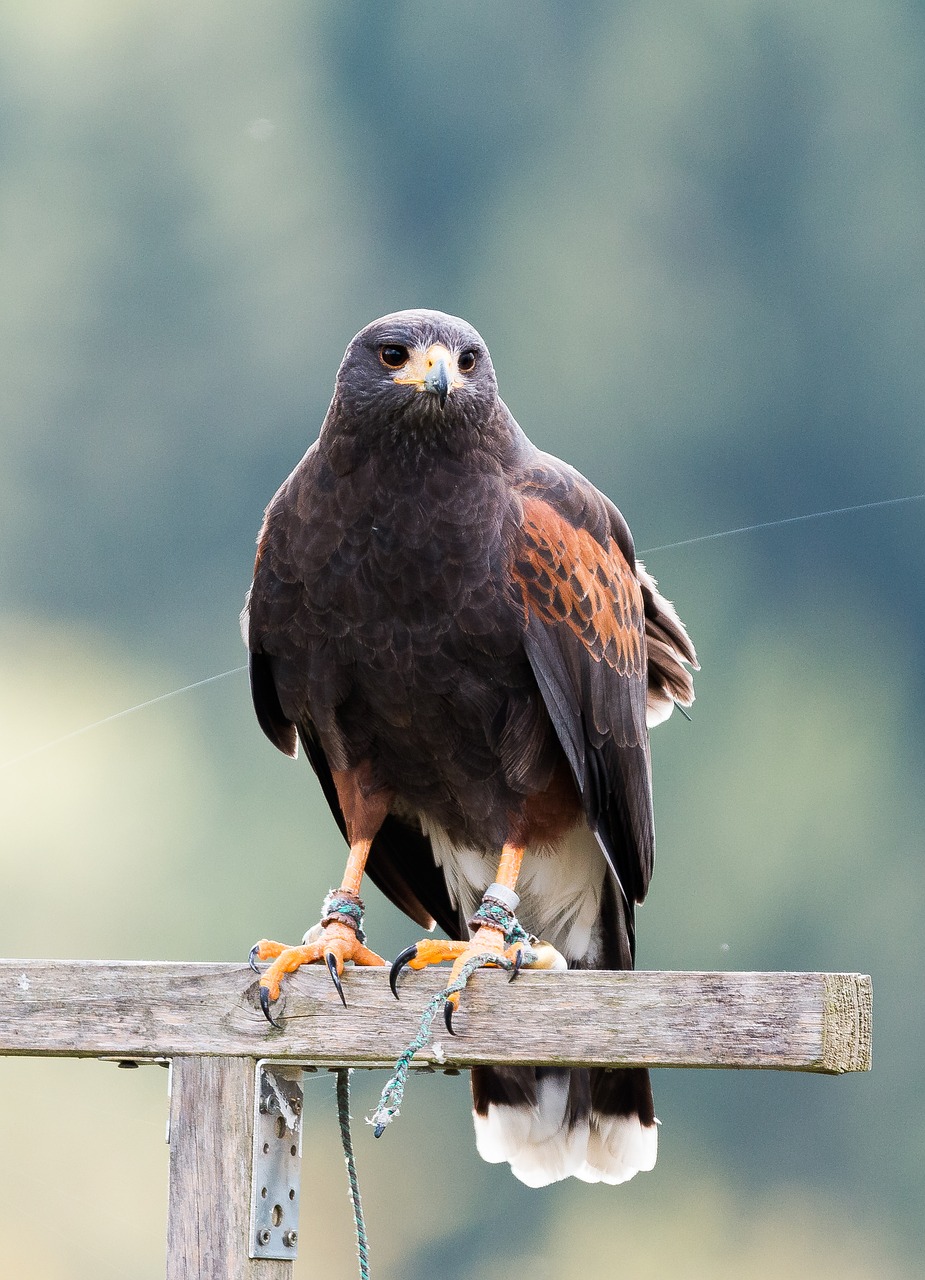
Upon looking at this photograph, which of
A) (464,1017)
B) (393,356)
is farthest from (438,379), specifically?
(464,1017)

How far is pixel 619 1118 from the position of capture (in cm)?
305

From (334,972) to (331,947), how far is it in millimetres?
175

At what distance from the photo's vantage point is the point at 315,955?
260 centimetres

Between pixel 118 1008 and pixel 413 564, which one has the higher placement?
pixel 413 564

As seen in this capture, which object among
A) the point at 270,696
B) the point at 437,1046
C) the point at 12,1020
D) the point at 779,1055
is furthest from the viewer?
the point at 270,696

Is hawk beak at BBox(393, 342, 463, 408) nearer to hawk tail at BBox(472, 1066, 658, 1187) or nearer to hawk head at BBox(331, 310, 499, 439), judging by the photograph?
hawk head at BBox(331, 310, 499, 439)

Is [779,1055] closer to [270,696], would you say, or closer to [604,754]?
[604,754]

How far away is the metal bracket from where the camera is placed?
233 cm

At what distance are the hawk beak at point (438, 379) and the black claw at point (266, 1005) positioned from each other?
1.07 metres

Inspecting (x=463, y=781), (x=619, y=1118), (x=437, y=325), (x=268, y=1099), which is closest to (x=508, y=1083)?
(x=619, y=1118)

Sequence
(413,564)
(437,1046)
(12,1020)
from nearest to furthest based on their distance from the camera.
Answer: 1. (437,1046)
2. (12,1020)
3. (413,564)

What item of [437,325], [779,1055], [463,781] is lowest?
[779,1055]

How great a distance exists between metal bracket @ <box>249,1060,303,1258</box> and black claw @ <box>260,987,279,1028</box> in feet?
0.20

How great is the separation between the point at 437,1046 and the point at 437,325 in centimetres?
127
